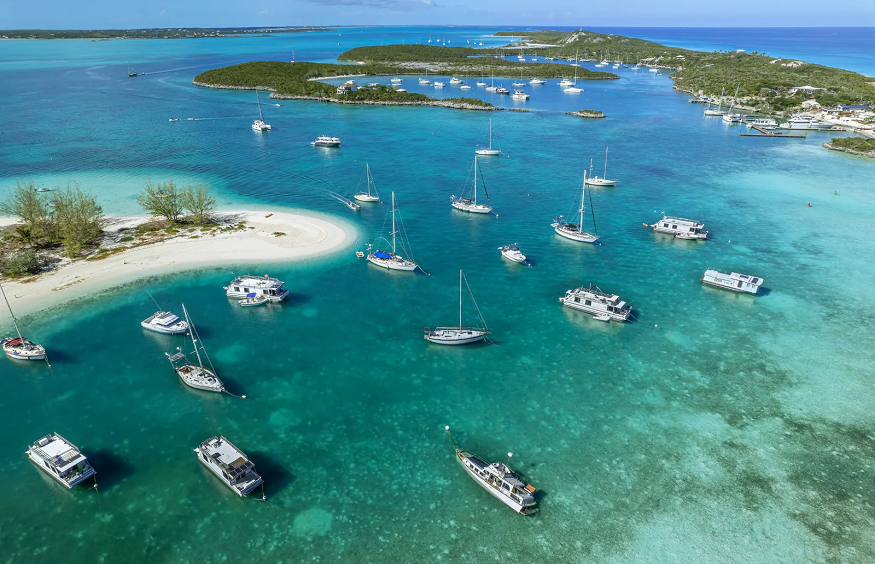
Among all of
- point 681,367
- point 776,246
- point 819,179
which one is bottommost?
point 681,367

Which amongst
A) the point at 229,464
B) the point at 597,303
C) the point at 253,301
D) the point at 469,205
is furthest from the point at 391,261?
the point at 229,464

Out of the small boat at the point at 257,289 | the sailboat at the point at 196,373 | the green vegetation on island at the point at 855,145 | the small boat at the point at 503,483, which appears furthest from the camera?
the green vegetation on island at the point at 855,145

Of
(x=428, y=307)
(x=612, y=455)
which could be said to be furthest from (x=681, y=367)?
(x=428, y=307)

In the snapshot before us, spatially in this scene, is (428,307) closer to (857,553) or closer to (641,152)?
(857,553)

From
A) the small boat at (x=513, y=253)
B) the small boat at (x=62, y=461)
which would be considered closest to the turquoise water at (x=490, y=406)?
the small boat at (x=62, y=461)

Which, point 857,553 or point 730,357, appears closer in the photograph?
point 857,553

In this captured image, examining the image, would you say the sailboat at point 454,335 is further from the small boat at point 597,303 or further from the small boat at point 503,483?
the small boat at point 503,483

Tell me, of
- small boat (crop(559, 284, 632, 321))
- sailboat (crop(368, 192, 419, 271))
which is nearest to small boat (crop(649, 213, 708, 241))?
small boat (crop(559, 284, 632, 321))
